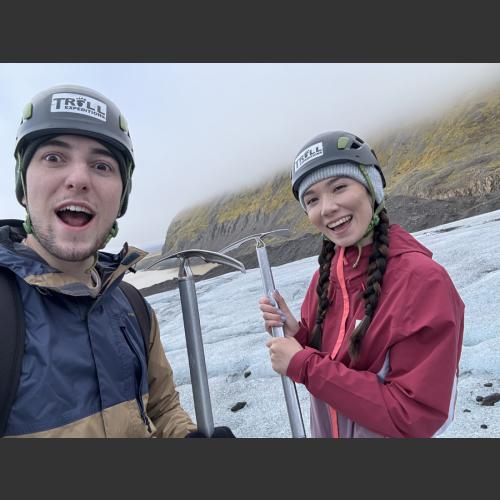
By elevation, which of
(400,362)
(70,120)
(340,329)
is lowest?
(400,362)

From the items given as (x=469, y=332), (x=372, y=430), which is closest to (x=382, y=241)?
(x=372, y=430)

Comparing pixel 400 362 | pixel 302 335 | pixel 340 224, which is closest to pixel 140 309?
pixel 302 335

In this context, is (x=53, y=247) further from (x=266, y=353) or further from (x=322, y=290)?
(x=266, y=353)

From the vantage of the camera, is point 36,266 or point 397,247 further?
point 397,247

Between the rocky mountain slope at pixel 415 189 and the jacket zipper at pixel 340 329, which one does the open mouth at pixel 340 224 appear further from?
the rocky mountain slope at pixel 415 189

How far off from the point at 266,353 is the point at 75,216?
3.07m

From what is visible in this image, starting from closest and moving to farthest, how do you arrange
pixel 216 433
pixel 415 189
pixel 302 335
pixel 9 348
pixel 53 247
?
1. pixel 9 348
2. pixel 53 247
3. pixel 216 433
4. pixel 302 335
5. pixel 415 189

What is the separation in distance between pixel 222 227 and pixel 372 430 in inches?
601

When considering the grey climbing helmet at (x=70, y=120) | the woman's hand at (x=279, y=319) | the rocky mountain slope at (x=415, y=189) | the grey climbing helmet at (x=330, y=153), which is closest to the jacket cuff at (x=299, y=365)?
the woman's hand at (x=279, y=319)

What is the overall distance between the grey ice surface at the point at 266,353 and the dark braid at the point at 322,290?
4.60ft

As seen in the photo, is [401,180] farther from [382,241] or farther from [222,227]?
[382,241]

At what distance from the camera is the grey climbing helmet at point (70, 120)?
134cm

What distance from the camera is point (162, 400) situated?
5.37ft

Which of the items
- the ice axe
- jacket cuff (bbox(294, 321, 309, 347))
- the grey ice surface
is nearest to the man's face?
the ice axe
